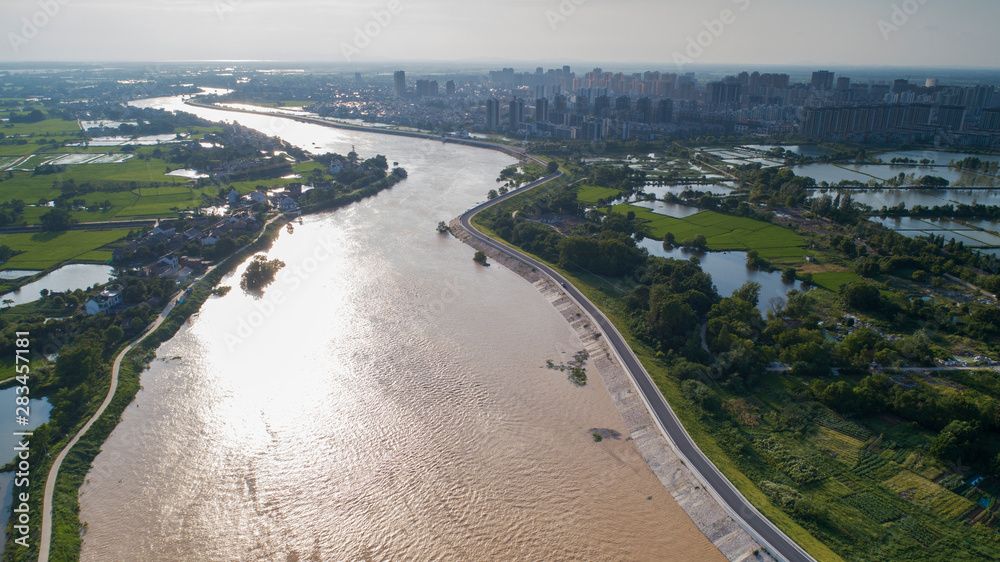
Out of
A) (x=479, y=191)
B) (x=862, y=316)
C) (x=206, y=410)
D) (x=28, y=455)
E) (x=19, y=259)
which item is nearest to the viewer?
(x=28, y=455)


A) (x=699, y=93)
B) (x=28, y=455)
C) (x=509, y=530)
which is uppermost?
(x=699, y=93)

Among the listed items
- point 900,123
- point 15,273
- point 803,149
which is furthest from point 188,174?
point 900,123

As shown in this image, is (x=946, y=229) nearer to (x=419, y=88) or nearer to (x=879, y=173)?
(x=879, y=173)

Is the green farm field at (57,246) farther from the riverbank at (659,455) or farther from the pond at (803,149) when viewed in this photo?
the pond at (803,149)

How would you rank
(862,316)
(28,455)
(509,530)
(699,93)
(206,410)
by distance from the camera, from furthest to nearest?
(699,93) < (862,316) < (206,410) < (28,455) < (509,530)

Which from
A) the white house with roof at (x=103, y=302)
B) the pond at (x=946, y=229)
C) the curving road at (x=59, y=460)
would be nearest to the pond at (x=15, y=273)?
the white house with roof at (x=103, y=302)

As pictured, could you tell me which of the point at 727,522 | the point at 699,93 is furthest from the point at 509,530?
the point at 699,93

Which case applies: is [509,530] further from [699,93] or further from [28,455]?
[699,93]
